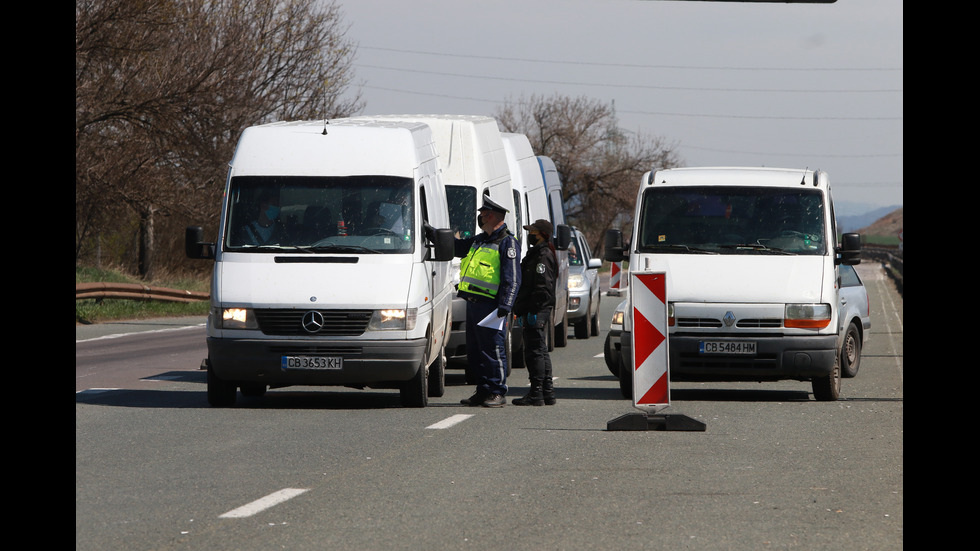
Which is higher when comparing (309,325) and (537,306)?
(537,306)

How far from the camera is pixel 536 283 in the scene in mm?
13555


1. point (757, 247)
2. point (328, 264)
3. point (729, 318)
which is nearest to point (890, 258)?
point (757, 247)

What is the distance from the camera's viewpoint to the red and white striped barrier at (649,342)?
11555 millimetres

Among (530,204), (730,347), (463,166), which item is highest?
(463,166)

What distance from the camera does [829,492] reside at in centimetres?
847

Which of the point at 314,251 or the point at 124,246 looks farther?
the point at 124,246

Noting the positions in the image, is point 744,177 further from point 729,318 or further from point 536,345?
point 536,345

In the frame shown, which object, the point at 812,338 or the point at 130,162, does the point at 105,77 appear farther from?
the point at 812,338

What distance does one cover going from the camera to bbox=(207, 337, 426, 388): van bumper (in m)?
12.8

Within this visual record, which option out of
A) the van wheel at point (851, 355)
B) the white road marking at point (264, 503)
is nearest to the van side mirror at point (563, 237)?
the van wheel at point (851, 355)

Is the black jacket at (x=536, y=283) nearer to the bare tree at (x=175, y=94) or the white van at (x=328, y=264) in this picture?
the white van at (x=328, y=264)

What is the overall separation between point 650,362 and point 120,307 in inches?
924

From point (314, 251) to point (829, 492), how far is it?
20.4ft
